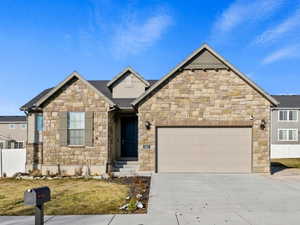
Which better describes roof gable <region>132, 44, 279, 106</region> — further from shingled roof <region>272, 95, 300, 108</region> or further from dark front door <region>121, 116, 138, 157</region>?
shingled roof <region>272, 95, 300, 108</region>

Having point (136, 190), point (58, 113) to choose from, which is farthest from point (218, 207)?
point (58, 113)

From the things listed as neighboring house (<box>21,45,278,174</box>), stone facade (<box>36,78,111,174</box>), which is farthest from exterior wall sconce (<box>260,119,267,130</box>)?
stone facade (<box>36,78,111,174</box>)

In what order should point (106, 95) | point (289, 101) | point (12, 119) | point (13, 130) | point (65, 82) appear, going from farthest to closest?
1. point (12, 119)
2. point (13, 130)
3. point (289, 101)
4. point (106, 95)
5. point (65, 82)

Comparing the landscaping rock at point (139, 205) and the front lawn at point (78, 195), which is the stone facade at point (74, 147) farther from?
the landscaping rock at point (139, 205)

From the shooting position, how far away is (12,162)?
15.5 meters

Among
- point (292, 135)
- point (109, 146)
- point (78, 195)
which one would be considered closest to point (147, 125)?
point (109, 146)

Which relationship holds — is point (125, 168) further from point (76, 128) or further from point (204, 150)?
point (204, 150)

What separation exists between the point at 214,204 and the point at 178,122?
22.8ft

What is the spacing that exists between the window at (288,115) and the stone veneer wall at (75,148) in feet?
92.5

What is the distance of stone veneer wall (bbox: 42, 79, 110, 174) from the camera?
14469mm

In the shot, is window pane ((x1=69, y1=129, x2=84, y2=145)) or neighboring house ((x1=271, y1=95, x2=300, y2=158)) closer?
window pane ((x1=69, y1=129, x2=84, y2=145))

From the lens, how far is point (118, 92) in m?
18.2

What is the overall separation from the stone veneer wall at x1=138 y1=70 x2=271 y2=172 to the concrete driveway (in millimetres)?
2256

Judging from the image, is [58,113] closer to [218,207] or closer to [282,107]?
[218,207]
